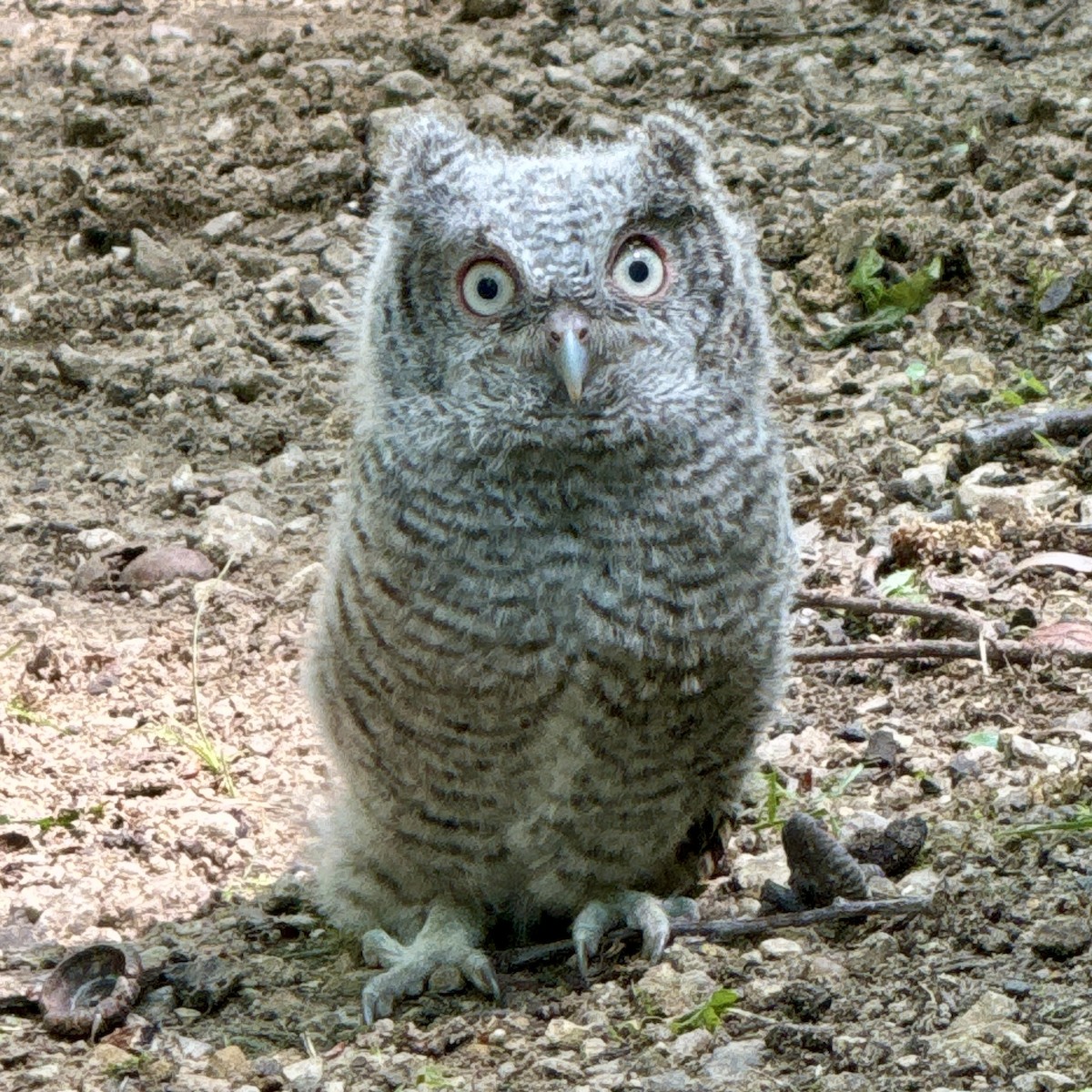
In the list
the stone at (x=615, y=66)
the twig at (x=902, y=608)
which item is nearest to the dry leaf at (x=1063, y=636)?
the twig at (x=902, y=608)

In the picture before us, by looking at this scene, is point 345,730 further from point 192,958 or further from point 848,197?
point 848,197

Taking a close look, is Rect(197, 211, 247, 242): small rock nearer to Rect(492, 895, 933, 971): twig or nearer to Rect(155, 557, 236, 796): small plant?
Rect(155, 557, 236, 796): small plant

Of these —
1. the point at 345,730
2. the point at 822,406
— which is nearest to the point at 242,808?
the point at 345,730

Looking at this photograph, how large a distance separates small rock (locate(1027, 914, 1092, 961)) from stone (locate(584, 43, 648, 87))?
4.49 meters

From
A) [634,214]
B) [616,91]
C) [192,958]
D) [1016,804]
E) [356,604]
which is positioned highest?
[616,91]

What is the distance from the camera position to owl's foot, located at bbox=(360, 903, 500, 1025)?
3672 millimetres

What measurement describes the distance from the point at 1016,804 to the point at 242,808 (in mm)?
1859

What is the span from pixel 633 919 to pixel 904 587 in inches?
60.1

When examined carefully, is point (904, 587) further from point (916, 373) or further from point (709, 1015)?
point (709, 1015)

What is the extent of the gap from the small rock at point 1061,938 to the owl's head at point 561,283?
3.83 feet

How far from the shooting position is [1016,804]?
12.9ft

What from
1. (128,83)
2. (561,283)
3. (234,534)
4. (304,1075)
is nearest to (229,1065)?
(304,1075)

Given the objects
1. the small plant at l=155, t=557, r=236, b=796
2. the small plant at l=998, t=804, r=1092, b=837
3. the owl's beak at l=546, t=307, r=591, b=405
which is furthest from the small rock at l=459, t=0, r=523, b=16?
the small plant at l=998, t=804, r=1092, b=837

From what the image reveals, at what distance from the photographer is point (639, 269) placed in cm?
352
